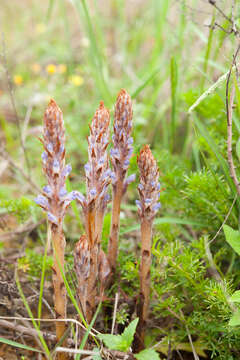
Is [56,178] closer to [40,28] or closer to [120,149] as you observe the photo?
[120,149]

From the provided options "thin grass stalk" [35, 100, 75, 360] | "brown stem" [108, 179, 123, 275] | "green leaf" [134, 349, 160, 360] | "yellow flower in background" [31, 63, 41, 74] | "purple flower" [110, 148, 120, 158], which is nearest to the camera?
"thin grass stalk" [35, 100, 75, 360]

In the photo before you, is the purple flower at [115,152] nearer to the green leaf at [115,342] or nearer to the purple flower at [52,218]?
the purple flower at [52,218]

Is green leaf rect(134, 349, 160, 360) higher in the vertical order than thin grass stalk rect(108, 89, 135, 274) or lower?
lower

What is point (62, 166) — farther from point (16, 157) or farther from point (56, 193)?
point (16, 157)

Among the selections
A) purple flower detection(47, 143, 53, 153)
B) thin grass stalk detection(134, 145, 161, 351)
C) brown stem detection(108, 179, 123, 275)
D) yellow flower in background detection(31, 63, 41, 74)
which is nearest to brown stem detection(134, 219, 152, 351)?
thin grass stalk detection(134, 145, 161, 351)

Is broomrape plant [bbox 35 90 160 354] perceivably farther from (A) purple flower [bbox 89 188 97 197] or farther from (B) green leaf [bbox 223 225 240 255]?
(B) green leaf [bbox 223 225 240 255]

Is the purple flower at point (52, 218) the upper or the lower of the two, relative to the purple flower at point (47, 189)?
lower

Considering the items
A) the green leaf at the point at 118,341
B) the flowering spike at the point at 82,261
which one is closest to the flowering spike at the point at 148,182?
the flowering spike at the point at 82,261
